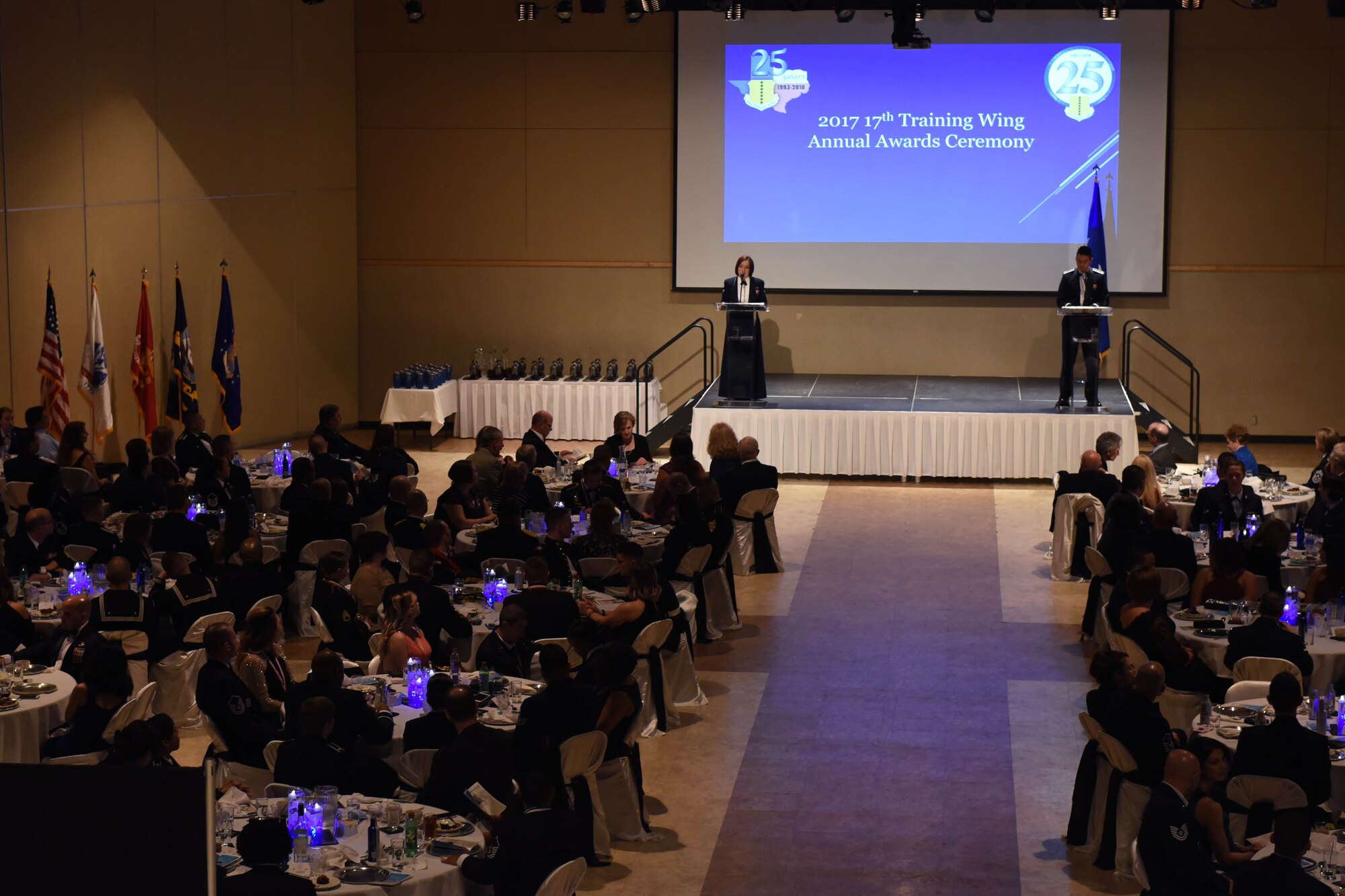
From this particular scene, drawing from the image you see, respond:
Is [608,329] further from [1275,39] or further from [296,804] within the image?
[296,804]

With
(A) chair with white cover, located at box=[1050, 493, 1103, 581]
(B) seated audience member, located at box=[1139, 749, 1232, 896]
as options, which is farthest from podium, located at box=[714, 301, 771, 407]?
(B) seated audience member, located at box=[1139, 749, 1232, 896]

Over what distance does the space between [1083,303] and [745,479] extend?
17.9 ft

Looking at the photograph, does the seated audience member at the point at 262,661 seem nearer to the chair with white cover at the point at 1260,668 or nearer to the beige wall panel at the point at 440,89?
the chair with white cover at the point at 1260,668

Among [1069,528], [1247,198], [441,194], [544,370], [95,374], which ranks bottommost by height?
Answer: [1069,528]

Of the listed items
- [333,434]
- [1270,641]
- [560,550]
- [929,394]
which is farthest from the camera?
[929,394]

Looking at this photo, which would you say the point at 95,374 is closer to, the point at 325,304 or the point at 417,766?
the point at 325,304

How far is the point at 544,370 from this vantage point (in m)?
20.2

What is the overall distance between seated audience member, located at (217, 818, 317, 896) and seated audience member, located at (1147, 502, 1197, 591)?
21.0 ft

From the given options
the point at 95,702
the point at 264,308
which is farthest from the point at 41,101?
the point at 95,702

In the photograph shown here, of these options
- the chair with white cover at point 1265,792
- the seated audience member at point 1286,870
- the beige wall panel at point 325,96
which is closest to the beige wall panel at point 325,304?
the beige wall panel at point 325,96

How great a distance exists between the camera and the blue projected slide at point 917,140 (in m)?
19.0

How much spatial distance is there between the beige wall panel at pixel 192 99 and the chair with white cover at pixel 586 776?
36.8ft

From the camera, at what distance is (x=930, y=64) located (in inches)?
755

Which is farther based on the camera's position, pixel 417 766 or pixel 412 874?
pixel 417 766
